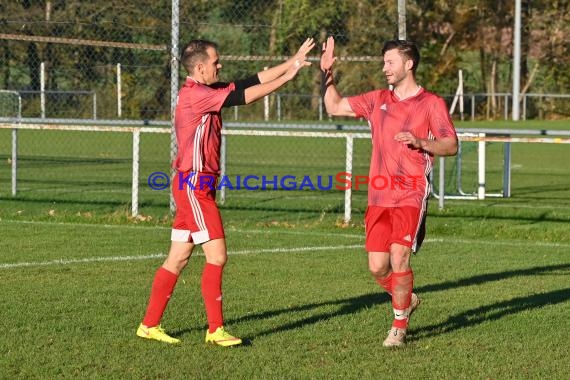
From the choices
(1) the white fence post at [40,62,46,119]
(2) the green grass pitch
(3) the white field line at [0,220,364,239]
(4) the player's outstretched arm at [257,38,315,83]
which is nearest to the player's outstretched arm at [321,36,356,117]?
(4) the player's outstretched arm at [257,38,315,83]

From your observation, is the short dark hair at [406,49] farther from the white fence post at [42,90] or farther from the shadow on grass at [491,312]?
the white fence post at [42,90]

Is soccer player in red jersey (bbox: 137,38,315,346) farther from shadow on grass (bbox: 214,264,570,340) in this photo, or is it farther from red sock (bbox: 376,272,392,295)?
red sock (bbox: 376,272,392,295)

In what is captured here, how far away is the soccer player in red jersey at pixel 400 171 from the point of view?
26.0 ft

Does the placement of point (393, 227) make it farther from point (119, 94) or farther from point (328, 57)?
point (119, 94)

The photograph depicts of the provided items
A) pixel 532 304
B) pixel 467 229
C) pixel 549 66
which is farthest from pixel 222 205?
pixel 549 66

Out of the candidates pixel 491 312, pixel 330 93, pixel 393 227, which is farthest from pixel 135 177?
pixel 393 227

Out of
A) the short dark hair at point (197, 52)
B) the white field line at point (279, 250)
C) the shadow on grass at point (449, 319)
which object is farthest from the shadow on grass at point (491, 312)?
the white field line at point (279, 250)

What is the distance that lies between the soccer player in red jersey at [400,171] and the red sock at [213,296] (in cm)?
101

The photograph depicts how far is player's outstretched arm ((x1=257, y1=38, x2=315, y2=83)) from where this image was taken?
789 cm

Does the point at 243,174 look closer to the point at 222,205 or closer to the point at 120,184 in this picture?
the point at 120,184

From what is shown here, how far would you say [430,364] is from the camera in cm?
Result: 733

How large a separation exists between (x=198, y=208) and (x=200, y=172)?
0.23 metres

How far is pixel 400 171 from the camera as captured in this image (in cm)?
795

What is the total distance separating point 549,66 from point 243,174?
29977mm
